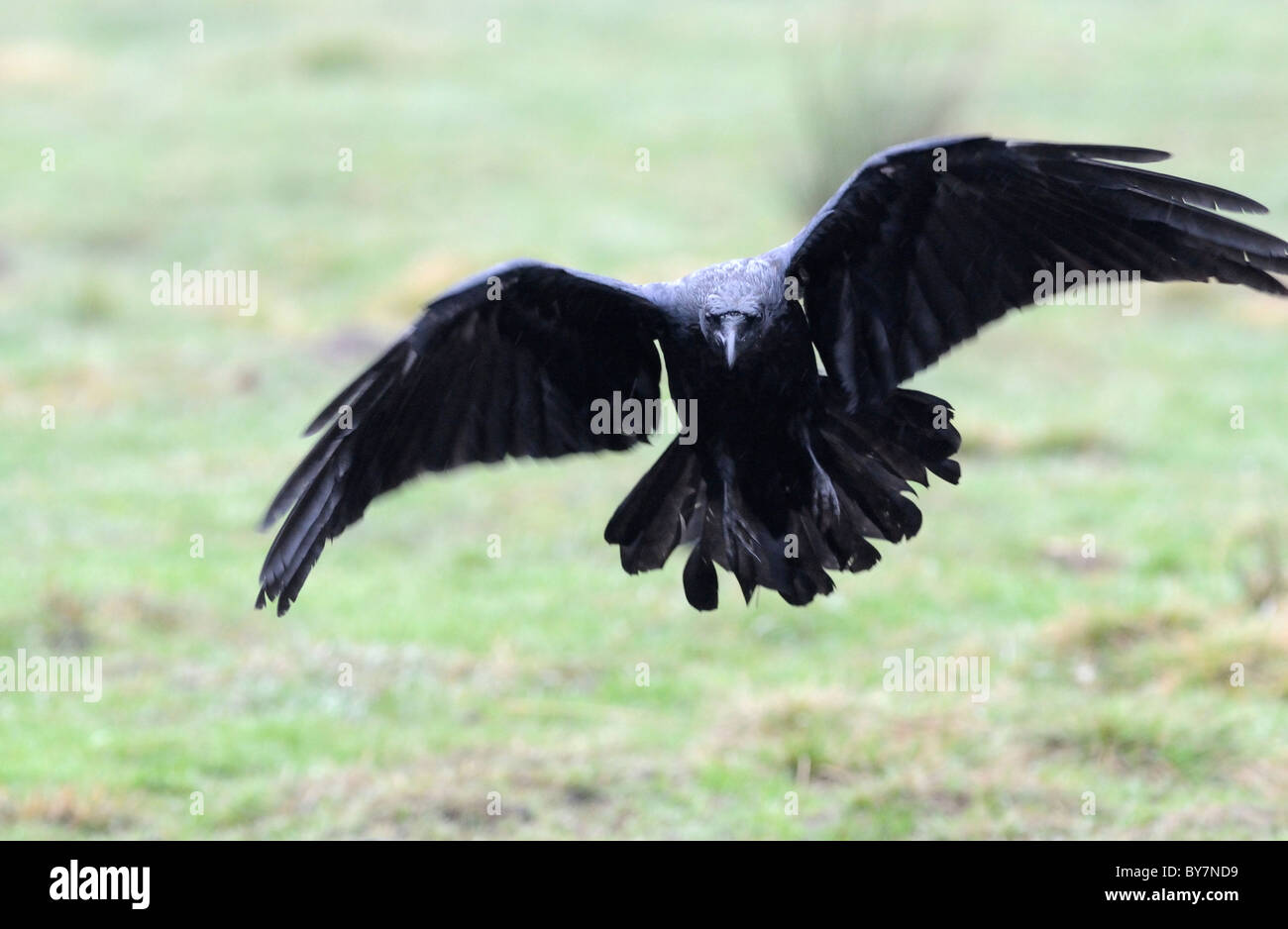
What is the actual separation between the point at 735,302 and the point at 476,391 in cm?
87

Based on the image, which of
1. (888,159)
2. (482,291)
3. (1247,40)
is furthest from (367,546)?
(1247,40)

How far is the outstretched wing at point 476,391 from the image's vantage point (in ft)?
15.2

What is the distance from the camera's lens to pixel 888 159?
4.41 m

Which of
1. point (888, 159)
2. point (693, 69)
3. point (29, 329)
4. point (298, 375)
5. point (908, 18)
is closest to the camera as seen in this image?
point (888, 159)

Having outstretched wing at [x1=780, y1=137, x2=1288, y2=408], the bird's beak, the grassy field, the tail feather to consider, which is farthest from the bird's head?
the grassy field

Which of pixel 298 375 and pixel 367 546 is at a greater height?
pixel 298 375

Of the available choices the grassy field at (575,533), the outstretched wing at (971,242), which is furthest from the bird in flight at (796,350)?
the grassy field at (575,533)

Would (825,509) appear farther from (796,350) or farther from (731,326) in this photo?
(731,326)

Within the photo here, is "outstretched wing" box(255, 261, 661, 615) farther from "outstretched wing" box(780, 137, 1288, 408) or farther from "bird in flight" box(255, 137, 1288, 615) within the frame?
"outstretched wing" box(780, 137, 1288, 408)

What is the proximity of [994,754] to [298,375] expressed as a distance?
6878 mm

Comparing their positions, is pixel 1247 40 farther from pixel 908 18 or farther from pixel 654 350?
pixel 654 350

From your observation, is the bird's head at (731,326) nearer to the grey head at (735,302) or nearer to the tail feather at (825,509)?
the grey head at (735,302)

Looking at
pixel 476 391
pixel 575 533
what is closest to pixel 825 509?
pixel 476 391
